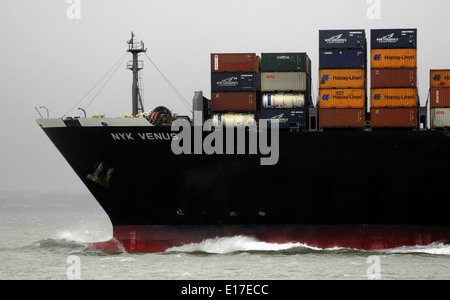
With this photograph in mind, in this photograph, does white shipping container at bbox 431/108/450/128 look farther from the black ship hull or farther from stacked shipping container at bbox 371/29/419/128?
the black ship hull

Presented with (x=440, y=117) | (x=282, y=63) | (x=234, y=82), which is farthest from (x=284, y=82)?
(x=440, y=117)

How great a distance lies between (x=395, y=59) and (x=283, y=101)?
6.24m

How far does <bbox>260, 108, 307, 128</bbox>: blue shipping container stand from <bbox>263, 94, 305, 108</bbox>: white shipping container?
11.8 inches

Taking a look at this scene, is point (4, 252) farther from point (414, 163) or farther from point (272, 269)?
point (414, 163)

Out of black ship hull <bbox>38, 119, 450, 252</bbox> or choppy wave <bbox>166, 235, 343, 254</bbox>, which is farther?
choppy wave <bbox>166, 235, 343, 254</bbox>

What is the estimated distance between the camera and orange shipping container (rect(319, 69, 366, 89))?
37.5m

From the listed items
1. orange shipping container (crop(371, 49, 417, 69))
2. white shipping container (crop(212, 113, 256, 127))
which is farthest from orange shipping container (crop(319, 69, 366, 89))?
white shipping container (crop(212, 113, 256, 127))

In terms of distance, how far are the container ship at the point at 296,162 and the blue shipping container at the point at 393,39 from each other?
53 millimetres

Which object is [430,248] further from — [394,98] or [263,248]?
[263,248]

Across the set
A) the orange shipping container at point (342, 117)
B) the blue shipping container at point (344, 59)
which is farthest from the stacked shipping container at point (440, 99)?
the blue shipping container at point (344, 59)

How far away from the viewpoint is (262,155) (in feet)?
120

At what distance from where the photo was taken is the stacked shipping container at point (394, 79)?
122 feet

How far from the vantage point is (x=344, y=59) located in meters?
37.6

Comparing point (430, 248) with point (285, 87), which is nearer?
point (430, 248)
